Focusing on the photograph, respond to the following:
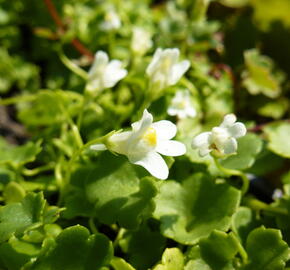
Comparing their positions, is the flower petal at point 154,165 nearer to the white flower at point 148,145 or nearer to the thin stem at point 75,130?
the white flower at point 148,145

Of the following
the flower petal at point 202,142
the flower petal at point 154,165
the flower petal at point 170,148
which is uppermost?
the flower petal at point 170,148

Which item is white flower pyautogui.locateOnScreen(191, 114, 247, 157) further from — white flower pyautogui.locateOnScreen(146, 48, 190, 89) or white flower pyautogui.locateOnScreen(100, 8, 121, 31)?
white flower pyautogui.locateOnScreen(100, 8, 121, 31)

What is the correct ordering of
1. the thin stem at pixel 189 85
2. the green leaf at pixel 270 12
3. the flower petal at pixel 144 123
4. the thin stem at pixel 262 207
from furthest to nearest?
the green leaf at pixel 270 12
the thin stem at pixel 189 85
the thin stem at pixel 262 207
the flower petal at pixel 144 123

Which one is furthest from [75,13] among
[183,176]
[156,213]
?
[156,213]

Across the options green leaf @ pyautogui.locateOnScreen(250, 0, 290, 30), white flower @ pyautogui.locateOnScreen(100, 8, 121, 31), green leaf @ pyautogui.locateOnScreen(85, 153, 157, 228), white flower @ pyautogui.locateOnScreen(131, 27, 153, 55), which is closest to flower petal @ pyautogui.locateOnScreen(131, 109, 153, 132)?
green leaf @ pyautogui.locateOnScreen(85, 153, 157, 228)

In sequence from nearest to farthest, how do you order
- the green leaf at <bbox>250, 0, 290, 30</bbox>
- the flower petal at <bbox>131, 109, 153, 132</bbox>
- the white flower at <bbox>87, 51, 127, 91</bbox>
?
the flower petal at <bbox>131, 109, 153, 132</bbox> < the white flower at <bbox>87, 51, 127, 91</bbox> < the green leaf at <bbox>250, 0, 290, 30</bbox>

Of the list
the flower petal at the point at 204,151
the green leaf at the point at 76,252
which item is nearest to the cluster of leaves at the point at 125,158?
the green leaf at the point at 76,252

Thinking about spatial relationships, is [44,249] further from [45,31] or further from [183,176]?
[45,31]
